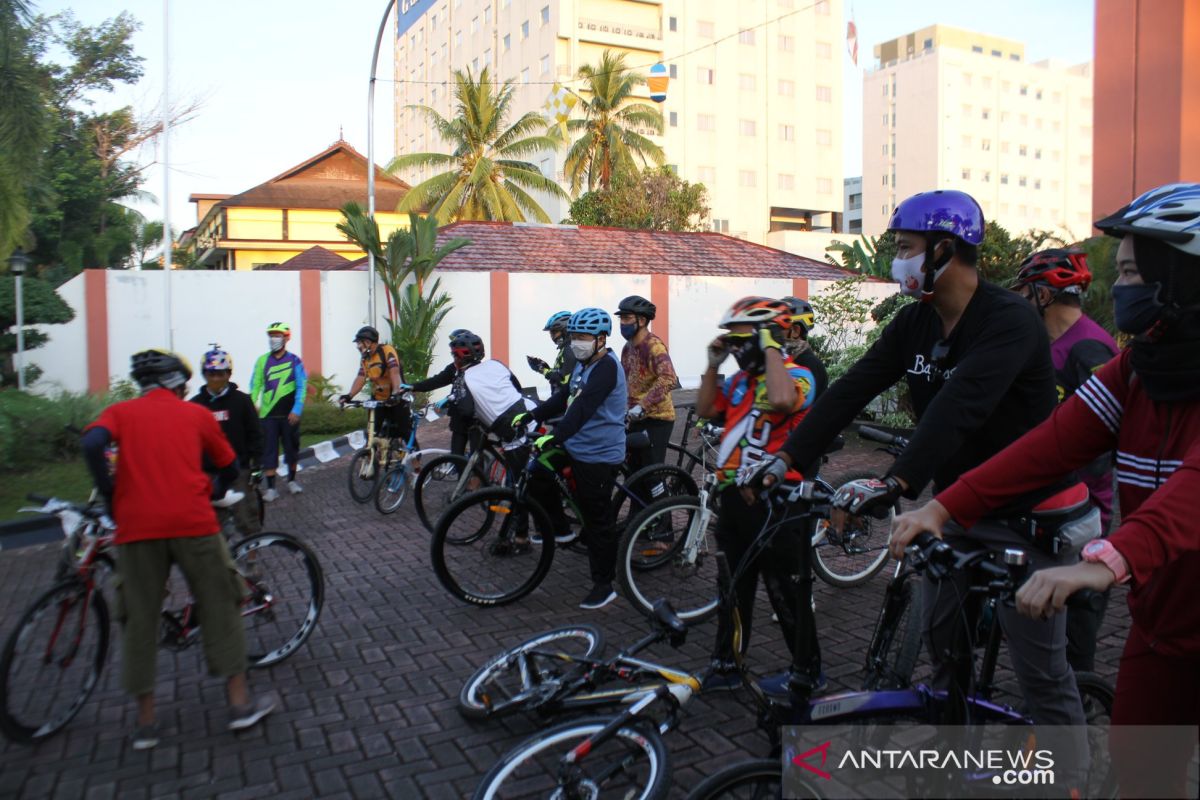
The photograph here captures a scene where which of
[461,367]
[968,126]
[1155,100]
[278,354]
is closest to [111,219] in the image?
[278,354]

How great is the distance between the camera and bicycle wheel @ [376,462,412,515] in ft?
30.9

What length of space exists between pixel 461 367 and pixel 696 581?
11.1ft

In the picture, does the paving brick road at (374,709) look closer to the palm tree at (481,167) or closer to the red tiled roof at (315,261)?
the red tiled roof at (315,261)

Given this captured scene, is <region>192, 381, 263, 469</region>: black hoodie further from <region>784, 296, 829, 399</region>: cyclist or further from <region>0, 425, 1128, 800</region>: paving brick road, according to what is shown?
<region>784, 296, 829, 399</region>: cyclist

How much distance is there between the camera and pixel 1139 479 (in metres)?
2.21

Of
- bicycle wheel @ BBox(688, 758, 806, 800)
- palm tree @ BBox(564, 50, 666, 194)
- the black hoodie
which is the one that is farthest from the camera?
palm tree @ BBox(564, 50, 666, 194)

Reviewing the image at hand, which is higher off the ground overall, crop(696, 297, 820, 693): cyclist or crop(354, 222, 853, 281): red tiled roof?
crop(354, 222, 853, 281): red tiled roof

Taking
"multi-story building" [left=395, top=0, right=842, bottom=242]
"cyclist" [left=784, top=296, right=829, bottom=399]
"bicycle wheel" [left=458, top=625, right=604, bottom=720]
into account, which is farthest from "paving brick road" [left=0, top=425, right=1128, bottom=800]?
"multi-story building" [left=395, top=0, right=842, bottom=242]

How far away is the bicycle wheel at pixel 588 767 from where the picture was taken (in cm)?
301

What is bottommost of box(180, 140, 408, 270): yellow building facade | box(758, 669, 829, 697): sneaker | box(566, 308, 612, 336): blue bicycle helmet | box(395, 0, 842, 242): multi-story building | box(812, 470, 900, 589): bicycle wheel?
box(812, 470, 900, 589): bicycle wheel

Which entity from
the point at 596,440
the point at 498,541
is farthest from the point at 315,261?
the point at 596,440

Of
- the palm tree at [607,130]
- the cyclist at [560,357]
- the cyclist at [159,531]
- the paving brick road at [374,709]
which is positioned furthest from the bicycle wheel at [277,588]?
the palm tree at [607,130]

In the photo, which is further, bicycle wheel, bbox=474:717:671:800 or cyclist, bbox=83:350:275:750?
cyclist, bbox=83:350:275:750

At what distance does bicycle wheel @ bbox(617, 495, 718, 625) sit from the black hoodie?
8.61 ft
